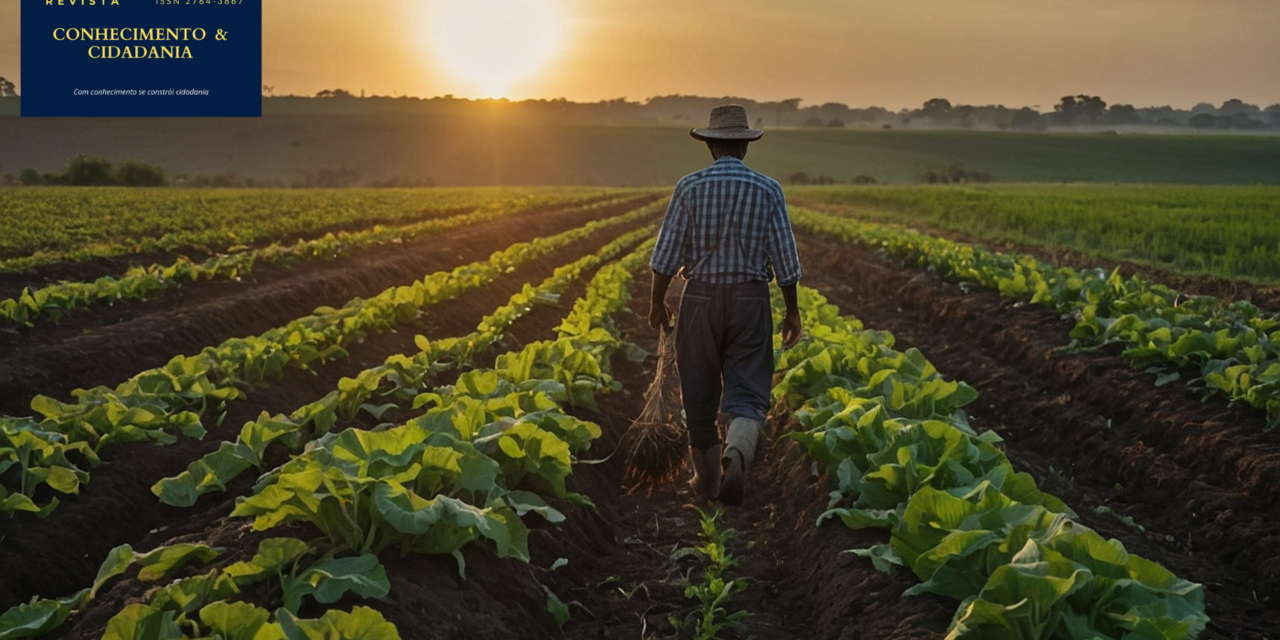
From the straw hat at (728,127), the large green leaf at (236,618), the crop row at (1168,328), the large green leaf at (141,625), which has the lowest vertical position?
the large green leaf at (141,625)

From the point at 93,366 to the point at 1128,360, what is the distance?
29.8 feet

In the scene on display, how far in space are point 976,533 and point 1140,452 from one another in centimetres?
436

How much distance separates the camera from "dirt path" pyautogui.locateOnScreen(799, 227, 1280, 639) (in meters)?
5.67

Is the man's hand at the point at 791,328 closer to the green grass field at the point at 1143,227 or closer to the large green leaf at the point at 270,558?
the large green leaf at the point at 270,558

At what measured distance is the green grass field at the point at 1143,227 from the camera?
17812 mm

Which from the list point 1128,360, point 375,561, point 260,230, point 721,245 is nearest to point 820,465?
point 721,245

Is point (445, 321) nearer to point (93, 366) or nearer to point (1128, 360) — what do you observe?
point (93, 366)

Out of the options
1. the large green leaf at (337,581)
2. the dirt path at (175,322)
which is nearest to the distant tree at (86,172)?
the dirt path at (175,322)

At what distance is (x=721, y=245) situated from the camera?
5750mm

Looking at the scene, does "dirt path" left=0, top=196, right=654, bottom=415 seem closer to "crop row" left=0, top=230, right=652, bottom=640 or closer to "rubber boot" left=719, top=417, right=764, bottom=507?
"crop row" left=0, top=230, right=652, bottom=640

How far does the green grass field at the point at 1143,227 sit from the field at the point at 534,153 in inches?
1968

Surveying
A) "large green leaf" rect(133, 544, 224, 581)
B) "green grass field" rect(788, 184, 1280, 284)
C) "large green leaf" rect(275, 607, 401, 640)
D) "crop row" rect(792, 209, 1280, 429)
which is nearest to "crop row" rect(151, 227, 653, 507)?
"large green leaf" rect(133, 544, 224, 581)

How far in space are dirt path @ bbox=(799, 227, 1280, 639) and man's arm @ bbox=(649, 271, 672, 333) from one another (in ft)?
9.00

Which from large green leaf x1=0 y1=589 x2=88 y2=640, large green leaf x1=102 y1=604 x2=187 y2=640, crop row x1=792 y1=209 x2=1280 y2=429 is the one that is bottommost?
large green leaf x1=0 y1=589 x2=88 y2=640
